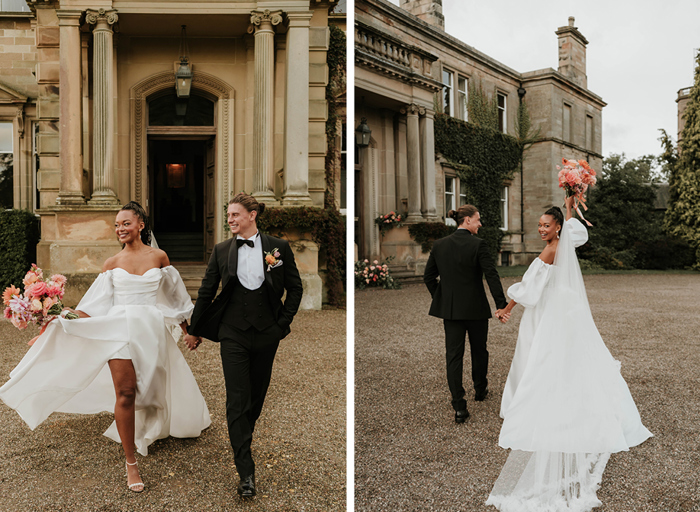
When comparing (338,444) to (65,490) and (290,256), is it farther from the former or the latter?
(65,490)

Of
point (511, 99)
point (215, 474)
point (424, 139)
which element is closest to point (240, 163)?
point (424, 139)

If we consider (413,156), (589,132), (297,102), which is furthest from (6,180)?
(589,132)

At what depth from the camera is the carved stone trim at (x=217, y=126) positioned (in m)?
11.8

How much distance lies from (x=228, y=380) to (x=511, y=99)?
→ 22.9 meters

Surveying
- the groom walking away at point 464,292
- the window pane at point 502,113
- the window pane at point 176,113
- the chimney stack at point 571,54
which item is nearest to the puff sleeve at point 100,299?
the groom walking away at point 464,292

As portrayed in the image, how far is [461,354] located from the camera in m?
4.62

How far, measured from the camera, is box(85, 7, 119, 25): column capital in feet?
34.0

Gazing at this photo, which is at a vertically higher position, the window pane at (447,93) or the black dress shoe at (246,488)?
the window pane at (447,93)

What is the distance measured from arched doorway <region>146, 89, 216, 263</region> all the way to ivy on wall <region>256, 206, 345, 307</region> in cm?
268

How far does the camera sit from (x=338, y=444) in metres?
4.07

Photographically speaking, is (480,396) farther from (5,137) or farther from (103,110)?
(5,137)

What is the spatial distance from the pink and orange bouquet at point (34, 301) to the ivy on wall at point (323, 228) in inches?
273

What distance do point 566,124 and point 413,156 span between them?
1240 centimetres

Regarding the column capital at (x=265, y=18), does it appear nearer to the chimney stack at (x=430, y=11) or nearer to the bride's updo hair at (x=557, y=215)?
the bride's updo hair at (x=557, y=215)
